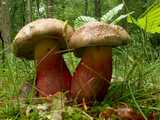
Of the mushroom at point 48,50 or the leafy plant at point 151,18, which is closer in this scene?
the leafy plant at point 151,18

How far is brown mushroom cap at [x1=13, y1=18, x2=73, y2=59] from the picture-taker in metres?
2.18

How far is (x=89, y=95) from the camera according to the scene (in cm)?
215

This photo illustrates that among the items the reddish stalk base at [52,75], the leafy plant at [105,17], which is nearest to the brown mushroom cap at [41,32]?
the reddish stalk base at [52,75]

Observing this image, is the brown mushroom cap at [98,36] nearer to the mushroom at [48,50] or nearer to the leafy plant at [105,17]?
the mushroom at [48,50]

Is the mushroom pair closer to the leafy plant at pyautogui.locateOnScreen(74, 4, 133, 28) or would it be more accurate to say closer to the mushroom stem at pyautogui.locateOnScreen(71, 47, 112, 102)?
the mushroom stem at pyautogui.locateOnScreen(71, 47, 112, 102)

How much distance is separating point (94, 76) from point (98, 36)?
10.1 inches

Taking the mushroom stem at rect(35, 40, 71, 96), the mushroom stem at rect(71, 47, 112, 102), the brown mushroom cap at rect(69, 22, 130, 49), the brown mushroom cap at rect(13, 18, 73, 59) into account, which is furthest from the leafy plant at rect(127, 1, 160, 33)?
the mushroom stem at rect(35, 40, 71, 96)

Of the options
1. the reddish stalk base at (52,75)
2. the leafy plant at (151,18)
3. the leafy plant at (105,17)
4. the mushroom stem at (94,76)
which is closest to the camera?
the leafy plant at (151,18)

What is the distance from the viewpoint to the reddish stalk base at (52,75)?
7.52 ft

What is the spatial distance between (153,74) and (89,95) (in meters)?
0.54

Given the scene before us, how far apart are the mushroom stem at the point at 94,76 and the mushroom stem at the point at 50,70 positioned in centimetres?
14

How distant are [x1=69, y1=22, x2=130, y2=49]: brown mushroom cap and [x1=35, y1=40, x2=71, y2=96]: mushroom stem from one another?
257mm

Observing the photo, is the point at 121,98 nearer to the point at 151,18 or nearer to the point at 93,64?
the point at 93,64

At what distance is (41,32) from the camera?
217 cm
